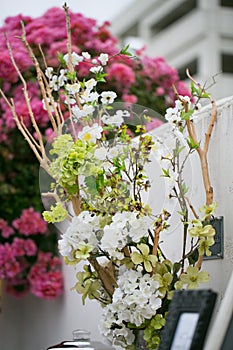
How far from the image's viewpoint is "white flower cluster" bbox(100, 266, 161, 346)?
7.47ft

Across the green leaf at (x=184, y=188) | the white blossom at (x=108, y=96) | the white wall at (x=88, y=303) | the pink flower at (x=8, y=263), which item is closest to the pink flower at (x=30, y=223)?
the pink flower at (x=8, y=263)

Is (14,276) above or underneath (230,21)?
underneath

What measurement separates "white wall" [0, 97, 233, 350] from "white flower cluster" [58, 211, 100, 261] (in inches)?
12.4

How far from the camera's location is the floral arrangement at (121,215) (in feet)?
7.52

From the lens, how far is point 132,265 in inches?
93.3

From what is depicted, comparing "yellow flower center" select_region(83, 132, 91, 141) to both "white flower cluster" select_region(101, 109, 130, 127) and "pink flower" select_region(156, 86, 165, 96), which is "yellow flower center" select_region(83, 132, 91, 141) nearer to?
"white flower cluster" select_region(101, 109, 130, 127)

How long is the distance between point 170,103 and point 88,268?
2.20 m

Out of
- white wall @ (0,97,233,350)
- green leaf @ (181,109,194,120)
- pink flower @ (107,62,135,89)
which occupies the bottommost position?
white wall @ (0,97,233,350)

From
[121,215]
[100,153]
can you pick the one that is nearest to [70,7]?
[100,153]

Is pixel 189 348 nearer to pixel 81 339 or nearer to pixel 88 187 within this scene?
pixel 88 187

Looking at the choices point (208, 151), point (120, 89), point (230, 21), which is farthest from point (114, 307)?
point (230, 21)

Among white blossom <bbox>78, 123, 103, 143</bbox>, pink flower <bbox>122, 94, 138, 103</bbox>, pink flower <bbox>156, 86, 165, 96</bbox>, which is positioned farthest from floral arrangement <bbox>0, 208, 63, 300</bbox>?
white blossom <bbox>78, 123, 103, 143</bbox>

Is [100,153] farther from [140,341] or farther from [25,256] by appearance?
[25,256]

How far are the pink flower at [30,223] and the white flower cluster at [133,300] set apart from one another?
182 cm
